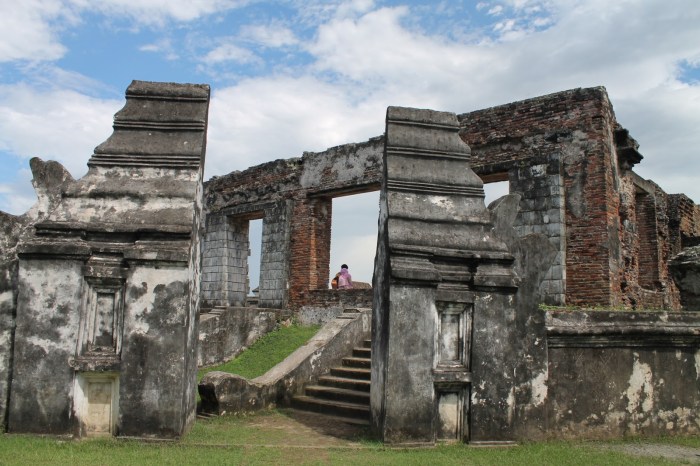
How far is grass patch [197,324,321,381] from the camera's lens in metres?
10.2

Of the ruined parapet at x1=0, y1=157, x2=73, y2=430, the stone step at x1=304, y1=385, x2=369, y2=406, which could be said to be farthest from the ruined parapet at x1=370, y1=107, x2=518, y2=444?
the ruined parapet at x1=0, y1=157, x2=73, y2=430

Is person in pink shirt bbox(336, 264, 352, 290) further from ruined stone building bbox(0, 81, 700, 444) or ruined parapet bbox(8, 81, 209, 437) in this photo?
ruined parapet bbox(8, 81, 209, 437)

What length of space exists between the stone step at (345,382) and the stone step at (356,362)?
36cm

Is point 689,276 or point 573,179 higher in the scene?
point 573,179

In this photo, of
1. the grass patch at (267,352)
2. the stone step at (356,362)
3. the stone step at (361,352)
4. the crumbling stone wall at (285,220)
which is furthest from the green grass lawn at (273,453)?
the crumbling stone wall at (285,220)

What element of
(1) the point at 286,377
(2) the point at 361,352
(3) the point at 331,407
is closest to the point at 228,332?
(2) the point at 361,352

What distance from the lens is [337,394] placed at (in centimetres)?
A: 735

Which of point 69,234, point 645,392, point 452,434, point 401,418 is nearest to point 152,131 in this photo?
point 69,234

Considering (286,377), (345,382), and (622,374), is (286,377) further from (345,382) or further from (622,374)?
(622,374)

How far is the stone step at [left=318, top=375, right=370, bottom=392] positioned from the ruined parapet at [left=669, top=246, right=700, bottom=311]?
3.62 meters

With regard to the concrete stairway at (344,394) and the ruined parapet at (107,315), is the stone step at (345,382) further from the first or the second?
the ruined parapet at (107,315)

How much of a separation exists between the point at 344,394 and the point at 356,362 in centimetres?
88

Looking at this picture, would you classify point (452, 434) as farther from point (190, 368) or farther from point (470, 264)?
point (190, 368)

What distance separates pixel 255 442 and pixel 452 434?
66.4 inches
